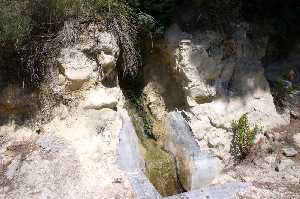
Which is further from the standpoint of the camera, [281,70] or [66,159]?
[281,70]

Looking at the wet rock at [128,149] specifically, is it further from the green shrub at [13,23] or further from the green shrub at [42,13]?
the green shrub at [13,23]

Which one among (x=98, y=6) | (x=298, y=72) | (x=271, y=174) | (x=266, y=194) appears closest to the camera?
(x=266, y=194)

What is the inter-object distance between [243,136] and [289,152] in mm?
757

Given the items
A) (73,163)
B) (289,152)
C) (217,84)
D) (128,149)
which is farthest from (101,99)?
(289,152)

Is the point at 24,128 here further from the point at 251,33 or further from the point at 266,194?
the point at 251,33

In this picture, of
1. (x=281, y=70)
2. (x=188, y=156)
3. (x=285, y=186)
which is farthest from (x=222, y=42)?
(x=285, y=186)

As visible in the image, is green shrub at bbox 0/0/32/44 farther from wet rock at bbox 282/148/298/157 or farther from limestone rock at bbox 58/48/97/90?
wet rock at bbox 282/148/298/157

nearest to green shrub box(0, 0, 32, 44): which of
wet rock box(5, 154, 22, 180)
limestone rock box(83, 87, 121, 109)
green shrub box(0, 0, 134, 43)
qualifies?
green shrub box(0, 0, 134, 43)

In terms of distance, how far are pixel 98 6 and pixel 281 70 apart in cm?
370

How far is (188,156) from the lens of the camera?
743 cm

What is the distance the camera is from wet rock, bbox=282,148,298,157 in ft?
23.3

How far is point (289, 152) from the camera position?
23.4ft

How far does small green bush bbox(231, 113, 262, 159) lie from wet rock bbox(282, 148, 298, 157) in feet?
1.72

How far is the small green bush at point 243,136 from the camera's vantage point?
730 centimetres
